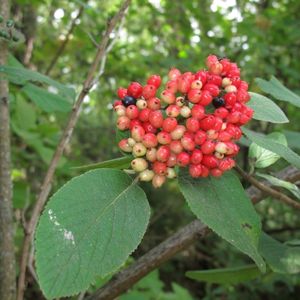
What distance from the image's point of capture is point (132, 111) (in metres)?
1.42

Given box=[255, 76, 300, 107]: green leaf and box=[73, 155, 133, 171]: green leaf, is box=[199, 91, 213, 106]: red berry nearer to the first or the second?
box=[73, 155, 133, 171]: green leaf

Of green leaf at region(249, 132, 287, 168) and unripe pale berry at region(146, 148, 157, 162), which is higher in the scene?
unripe pale berry at region(146, 148, 157, 162)

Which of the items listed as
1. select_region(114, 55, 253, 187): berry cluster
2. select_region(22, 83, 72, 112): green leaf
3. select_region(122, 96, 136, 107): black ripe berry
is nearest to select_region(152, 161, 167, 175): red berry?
select_region(114, 55, 253, 187): berry cluster

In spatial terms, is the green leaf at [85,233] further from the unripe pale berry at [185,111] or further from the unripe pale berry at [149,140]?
the unripe pale berry at [185,111]

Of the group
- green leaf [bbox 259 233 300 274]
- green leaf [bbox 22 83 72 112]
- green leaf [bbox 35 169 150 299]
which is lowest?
green leaf [bbox 259 233 300 274]

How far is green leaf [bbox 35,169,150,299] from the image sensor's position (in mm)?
1174

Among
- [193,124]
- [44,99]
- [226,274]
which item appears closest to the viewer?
[193,124]

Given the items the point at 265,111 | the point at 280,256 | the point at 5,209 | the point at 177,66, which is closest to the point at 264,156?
the point at 265,111

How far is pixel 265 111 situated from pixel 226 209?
0.37 m

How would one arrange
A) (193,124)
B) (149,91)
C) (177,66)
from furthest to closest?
(177,66), (149,91), (193,124)

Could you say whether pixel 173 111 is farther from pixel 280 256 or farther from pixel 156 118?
pixel 280 256

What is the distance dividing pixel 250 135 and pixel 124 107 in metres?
0.40

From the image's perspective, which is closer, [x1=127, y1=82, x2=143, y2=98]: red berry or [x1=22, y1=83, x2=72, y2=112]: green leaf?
[x1=127, y1=82, x2=143, y2=98]: red berry

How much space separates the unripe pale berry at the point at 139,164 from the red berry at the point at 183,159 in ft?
0.35
